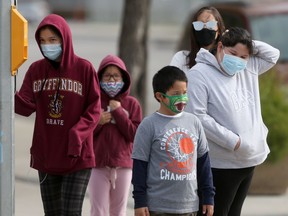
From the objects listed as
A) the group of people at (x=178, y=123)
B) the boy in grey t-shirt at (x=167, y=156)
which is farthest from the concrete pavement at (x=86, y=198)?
the boy in grey t-shirt at (x=167, y=156)

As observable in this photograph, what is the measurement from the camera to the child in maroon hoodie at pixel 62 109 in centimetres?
629

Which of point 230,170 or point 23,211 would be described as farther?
point 23,211

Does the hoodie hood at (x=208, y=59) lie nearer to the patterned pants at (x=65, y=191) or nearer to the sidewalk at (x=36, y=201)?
the patterned pants at (x=65, y=191)

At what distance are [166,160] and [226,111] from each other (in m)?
0.69

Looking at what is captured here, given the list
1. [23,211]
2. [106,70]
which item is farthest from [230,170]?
[23,211]

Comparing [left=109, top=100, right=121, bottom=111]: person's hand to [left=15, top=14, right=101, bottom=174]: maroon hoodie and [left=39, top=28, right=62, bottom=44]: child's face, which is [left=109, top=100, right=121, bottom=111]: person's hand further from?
[left=39, top=28, right=62, bottom=44]: child's face

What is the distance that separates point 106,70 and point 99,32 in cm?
3189

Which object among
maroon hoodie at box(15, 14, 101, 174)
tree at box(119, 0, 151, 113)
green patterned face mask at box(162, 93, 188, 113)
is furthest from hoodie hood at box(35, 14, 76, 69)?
tree at box(119, 0, 151, 113)

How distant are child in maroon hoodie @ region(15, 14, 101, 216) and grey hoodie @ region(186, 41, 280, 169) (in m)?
0.71

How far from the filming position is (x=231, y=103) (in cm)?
607

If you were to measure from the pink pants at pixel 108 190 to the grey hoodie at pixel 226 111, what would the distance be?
3.86 ft

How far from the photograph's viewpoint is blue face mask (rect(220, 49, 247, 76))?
606 cm

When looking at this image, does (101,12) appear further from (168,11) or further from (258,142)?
(258,142)

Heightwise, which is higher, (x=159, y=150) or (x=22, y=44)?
(x=22, y=44)
